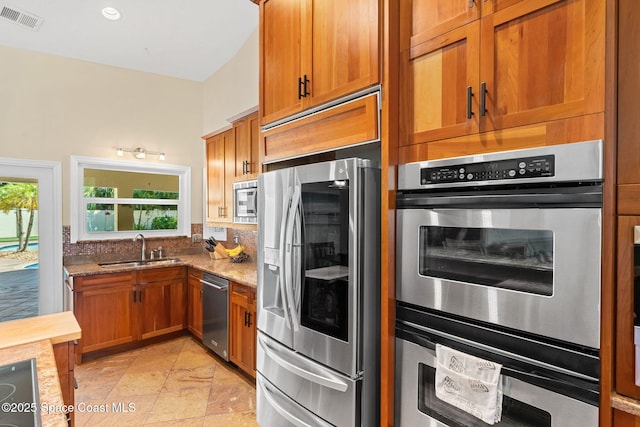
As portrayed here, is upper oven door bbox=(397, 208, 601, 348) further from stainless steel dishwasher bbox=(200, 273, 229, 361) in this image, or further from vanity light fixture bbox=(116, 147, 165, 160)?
vanity light fixture bbox=(116, 147, 165, 160)

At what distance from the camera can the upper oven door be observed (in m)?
1.01

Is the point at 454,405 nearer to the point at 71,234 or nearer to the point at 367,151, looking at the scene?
the point at 367,151

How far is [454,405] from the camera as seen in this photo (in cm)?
125

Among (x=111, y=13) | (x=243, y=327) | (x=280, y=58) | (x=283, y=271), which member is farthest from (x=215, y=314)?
(x=111, y=13)

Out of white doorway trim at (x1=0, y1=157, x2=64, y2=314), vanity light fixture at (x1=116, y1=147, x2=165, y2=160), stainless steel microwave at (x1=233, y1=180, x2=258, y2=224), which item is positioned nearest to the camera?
stainless steel microwave at (x1=233, y1=180, x2=258, y2=224)

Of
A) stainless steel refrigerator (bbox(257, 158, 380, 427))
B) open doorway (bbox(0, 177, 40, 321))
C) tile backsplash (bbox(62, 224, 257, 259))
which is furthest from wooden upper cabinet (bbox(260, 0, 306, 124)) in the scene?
open doorway (bbox(0, 177, 40, 321))

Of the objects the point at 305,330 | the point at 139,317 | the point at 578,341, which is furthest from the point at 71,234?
the point at 578,341

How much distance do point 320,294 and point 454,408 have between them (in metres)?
0.75

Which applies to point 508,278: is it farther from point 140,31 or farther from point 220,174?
point 140,31

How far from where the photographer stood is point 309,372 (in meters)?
1.72

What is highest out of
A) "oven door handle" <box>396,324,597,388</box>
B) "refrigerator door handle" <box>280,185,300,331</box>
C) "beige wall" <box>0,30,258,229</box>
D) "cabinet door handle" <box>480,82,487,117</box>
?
"beige wall" <box>0,30,258,229</box>

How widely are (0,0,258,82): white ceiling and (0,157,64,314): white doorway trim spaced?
1.29m

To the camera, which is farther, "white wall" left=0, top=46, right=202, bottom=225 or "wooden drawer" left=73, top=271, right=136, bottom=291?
"white wall" left=0, top=46, right=202, bottom=225

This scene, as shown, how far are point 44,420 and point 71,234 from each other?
3575 millimetres
